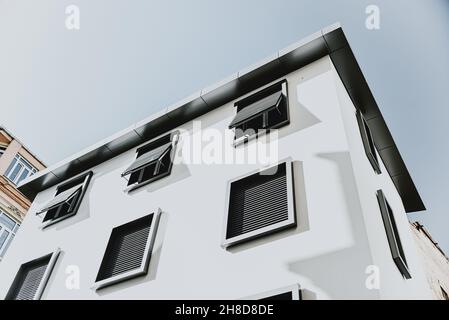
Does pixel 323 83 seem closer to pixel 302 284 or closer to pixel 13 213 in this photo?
pixel 302 284

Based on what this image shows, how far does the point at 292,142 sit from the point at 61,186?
854 centimetres

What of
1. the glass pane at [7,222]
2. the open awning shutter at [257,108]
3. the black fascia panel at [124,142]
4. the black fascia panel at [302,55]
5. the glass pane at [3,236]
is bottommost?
the open awning shutter at [257,108]

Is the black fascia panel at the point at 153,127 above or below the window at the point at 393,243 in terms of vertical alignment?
above

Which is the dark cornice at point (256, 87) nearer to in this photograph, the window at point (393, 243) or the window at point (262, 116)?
the window at point (262, 116)

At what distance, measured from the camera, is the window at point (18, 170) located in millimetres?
22141

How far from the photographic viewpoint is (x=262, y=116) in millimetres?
8727

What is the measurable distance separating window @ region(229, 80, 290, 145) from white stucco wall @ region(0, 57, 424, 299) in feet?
0.75

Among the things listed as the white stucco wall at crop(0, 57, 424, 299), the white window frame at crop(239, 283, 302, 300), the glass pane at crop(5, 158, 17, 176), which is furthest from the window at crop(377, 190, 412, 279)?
the glass pane at crop(5, 158, 17, 176)

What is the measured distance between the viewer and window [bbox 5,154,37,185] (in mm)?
22141

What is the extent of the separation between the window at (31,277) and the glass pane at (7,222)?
12.2 metres

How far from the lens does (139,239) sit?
802 cm

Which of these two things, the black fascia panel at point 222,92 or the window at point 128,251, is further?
the black fascia panel at point 222,92

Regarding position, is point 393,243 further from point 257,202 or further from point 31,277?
point 31,277

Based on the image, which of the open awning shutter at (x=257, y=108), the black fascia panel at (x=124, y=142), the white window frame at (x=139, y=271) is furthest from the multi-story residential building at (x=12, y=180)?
the open awning shutter at (x=257, y=108)
